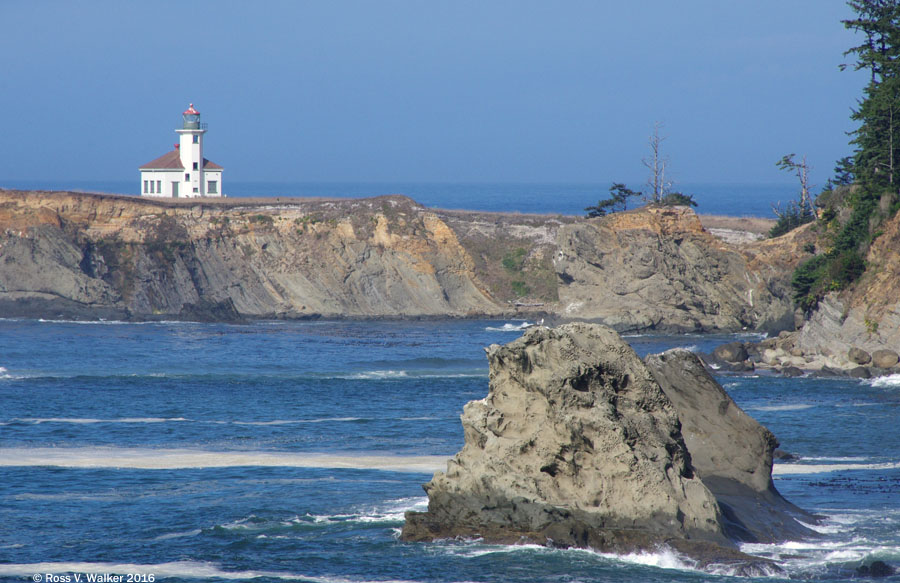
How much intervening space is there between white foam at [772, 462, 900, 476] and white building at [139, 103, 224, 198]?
81.6 m

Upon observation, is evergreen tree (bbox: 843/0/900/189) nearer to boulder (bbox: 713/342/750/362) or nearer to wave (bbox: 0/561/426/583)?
boulder (bbox: 713/342/750/362)

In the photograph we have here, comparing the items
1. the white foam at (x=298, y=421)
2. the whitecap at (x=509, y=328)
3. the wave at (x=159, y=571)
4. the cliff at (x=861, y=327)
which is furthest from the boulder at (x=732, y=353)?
the wave at (x=159, y=571)

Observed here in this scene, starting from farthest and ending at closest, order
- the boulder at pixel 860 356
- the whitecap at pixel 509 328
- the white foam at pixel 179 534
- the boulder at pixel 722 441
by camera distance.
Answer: the whitecap at pixel 509 328
the boulder at pixel 860 356
the boulder at pixel 722 441
the white foam at pixel 179 534

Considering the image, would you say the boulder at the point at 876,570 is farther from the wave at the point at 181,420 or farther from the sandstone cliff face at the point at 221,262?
the sandstone cliff face at the point at 221,262

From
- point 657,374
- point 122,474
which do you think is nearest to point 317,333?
point 122,474

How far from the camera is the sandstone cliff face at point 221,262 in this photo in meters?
83.6

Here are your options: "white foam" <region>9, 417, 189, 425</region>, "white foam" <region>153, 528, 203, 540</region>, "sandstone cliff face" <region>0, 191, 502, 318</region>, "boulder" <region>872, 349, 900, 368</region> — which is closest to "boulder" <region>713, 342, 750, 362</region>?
"boulder" <region>872, 349, 900, 368</region>

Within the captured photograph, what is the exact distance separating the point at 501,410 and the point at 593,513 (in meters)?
2.57

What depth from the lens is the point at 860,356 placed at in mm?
50906

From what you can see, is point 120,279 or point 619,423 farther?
point 120,279

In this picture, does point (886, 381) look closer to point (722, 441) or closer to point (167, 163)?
point (722, 441)

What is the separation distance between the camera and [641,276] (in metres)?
75.4

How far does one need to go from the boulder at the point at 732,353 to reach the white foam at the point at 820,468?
25687mm

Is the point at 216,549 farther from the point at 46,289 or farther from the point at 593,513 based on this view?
the point at 46,289
